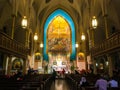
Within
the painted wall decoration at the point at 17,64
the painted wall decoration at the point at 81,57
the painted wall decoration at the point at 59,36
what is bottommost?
the painted wall decoration at the point at 17,64

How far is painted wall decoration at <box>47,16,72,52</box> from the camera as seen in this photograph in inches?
1332

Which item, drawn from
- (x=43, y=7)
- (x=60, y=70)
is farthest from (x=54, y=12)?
(x=60, y=70)

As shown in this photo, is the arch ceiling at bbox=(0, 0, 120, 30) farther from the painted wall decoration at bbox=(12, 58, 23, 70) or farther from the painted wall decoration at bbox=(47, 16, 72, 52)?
the painted wall decoration at bbox=(12, 58, 23, 70)

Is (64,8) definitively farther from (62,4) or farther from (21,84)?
(21,84)

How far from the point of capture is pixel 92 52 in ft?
67.7

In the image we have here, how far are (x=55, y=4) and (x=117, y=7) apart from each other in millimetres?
16717

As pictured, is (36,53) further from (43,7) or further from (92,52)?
(92,52)

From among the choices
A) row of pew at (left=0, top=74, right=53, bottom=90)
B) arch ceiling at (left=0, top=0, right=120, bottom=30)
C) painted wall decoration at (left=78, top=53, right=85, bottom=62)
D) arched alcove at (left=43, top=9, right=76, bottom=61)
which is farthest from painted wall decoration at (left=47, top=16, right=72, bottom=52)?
row of pew at (left=0, top=74, right=53, bottom=90)

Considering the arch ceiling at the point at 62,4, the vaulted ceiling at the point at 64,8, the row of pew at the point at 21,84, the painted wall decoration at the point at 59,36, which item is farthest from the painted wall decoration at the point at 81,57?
the row of pew at the point at 21,84

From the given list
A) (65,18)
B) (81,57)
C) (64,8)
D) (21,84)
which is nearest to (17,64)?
(81,57)

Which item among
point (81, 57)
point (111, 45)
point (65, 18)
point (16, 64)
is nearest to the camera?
point (111, 45)

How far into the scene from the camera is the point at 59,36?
115 feet

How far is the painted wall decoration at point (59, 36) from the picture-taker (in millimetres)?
33844

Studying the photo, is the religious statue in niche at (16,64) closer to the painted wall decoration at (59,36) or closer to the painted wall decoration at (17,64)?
the painted wall decoration at (17,64)
